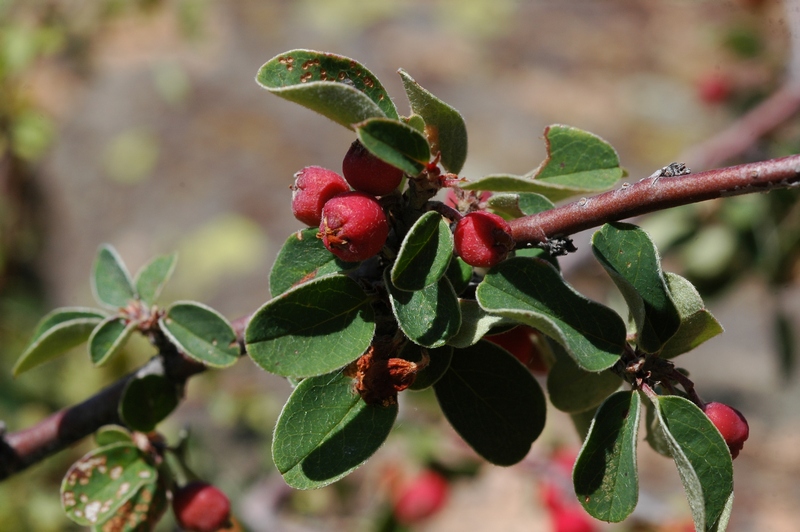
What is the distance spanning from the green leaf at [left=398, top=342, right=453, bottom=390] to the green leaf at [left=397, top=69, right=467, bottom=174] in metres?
0.21

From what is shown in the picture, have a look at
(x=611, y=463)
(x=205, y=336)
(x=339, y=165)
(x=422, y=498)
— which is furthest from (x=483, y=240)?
(x=339, y=165)

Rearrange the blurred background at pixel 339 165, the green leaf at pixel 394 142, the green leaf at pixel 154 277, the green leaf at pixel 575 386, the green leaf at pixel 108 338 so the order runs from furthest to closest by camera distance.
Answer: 1. the blurred background at pixel 339 165
2. the green leaf at pixel 154 277
3. the green leaf at pixel 108 338
4. the green leaf at pixel 575 386
5. the green leaf at pixel 394 142

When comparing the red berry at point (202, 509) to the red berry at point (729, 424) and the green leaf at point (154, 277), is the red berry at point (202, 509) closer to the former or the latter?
the green leaf at point (154, 277)

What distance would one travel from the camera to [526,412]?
85cm

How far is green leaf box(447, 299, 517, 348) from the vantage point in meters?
0.74

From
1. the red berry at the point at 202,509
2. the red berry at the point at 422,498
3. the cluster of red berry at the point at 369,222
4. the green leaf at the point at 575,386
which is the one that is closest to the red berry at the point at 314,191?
the cluster of red berry at the point at 369,222

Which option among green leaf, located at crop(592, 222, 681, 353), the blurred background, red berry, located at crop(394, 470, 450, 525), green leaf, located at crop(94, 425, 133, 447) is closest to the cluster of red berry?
green leaf, located at crop(592, 222, 681, 353)

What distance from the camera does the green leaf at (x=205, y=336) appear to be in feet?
2.97

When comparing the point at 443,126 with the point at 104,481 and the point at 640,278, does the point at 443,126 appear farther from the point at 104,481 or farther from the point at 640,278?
the point at 104,481

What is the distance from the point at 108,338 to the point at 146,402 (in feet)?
0.34

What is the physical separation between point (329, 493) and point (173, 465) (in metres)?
1.92

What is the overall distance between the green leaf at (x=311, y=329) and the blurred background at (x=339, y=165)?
3.79 ft

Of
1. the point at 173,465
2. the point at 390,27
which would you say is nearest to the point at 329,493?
the point at 173,465

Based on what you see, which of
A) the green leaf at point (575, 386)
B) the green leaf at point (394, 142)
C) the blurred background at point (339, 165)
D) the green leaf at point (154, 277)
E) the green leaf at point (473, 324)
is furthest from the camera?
the blurred background at point (339, 165)
